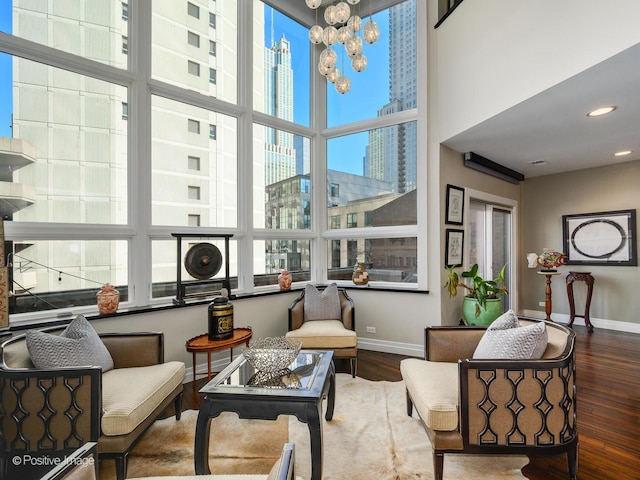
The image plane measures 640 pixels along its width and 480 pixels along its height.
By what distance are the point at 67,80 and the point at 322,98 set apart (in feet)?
9.73

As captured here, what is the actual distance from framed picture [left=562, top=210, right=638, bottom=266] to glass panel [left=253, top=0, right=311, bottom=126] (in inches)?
180

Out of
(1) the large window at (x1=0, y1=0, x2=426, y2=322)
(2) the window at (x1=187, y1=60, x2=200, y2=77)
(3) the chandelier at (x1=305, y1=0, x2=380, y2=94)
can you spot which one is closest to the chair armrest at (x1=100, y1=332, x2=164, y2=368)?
(1) the large window at (x1=0, y1=0, x2=426, y2=322)

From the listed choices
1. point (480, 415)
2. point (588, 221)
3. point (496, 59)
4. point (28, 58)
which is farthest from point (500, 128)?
point (28, 58)

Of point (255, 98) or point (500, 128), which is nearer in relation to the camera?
point (500, 128)

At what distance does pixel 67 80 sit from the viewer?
108 inches

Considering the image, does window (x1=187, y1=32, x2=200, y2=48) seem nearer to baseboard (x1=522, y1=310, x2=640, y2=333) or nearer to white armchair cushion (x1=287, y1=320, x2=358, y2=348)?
white armchair cushion (x1=287, y1=320, x2=358, y2=348)

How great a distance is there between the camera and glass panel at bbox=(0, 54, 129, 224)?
2516mm

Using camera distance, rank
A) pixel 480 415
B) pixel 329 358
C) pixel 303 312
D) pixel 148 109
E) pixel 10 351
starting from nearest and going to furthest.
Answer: pixel 480 415 < pixel 10 351 < pixel 329 358 < pixel 148 109 < pixel 303 312

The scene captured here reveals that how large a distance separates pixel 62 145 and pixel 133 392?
2160 millimetres

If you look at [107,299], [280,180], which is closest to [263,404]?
[107,299]

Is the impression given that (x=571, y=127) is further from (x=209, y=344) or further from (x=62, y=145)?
→ (x=62, y=145)

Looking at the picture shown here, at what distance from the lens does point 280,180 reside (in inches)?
169

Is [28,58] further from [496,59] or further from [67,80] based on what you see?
[496,59]

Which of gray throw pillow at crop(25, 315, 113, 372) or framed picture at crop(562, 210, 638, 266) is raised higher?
framed picture at crop(562, 210, 638, 266)
